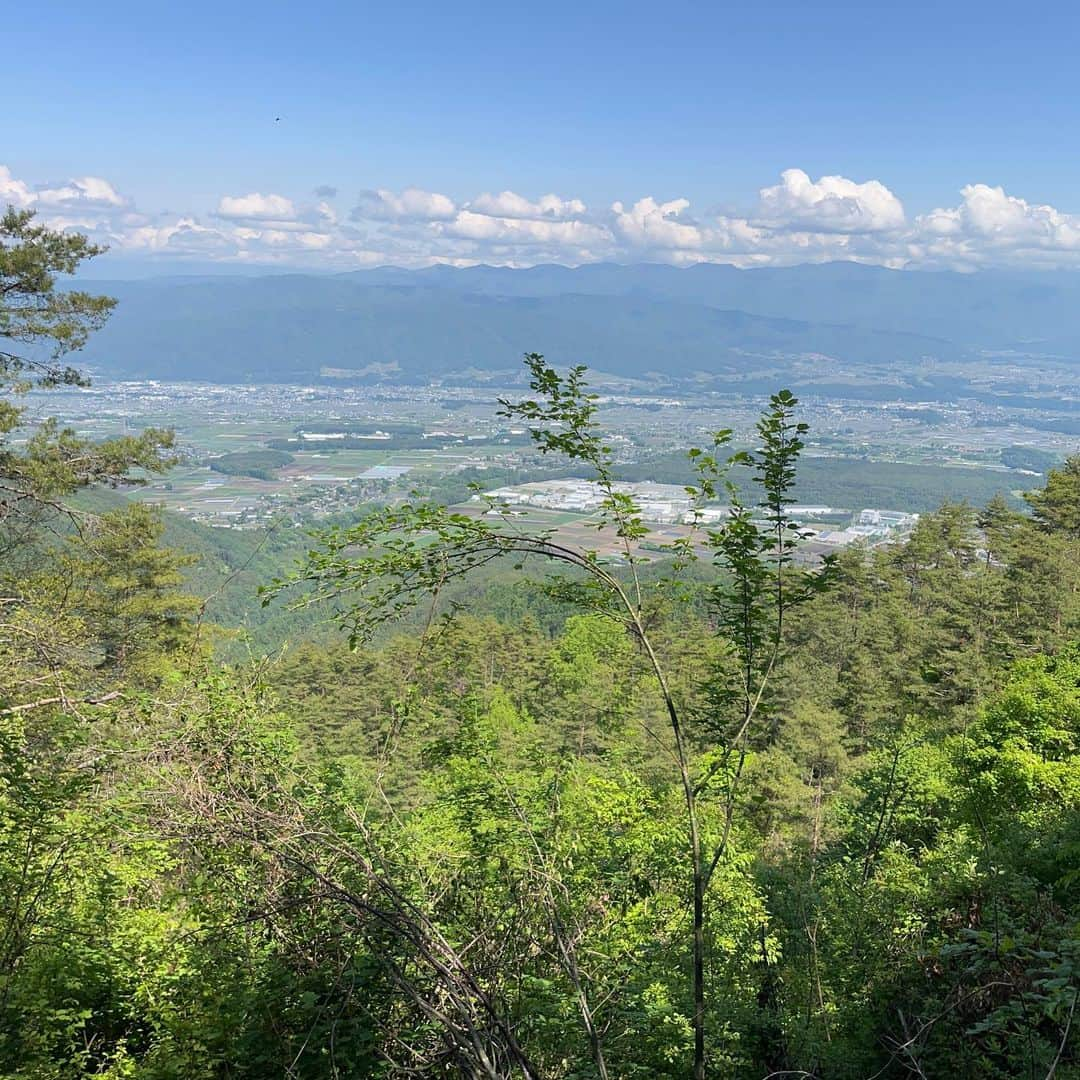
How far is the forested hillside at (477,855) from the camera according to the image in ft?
9.62

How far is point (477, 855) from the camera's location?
18.7 feet

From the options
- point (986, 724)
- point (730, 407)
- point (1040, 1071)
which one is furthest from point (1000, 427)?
point (1040, 1071)

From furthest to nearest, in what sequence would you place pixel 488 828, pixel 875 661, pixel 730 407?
pixel 730 407, pixel 875 661, pixel 488 828

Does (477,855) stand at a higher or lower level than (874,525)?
higher

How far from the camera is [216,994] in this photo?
14.3 ft

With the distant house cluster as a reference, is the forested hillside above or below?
above

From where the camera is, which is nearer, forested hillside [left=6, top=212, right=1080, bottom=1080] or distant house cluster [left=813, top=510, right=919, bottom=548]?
forested hillside [left=6, top=212, right=1080, bottom=1080]

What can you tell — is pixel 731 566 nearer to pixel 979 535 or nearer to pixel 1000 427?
pixel 979 535

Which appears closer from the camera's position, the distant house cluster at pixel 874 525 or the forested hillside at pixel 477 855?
the forested hillside at pixel 477 855

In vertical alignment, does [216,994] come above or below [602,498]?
below

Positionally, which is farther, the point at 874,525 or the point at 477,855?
the point at 874,525

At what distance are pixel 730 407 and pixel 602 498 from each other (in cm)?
17188

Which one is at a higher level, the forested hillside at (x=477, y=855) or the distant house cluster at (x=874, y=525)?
the forested hillside at (x=477, y=855)

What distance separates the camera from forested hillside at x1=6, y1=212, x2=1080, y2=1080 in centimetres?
293
